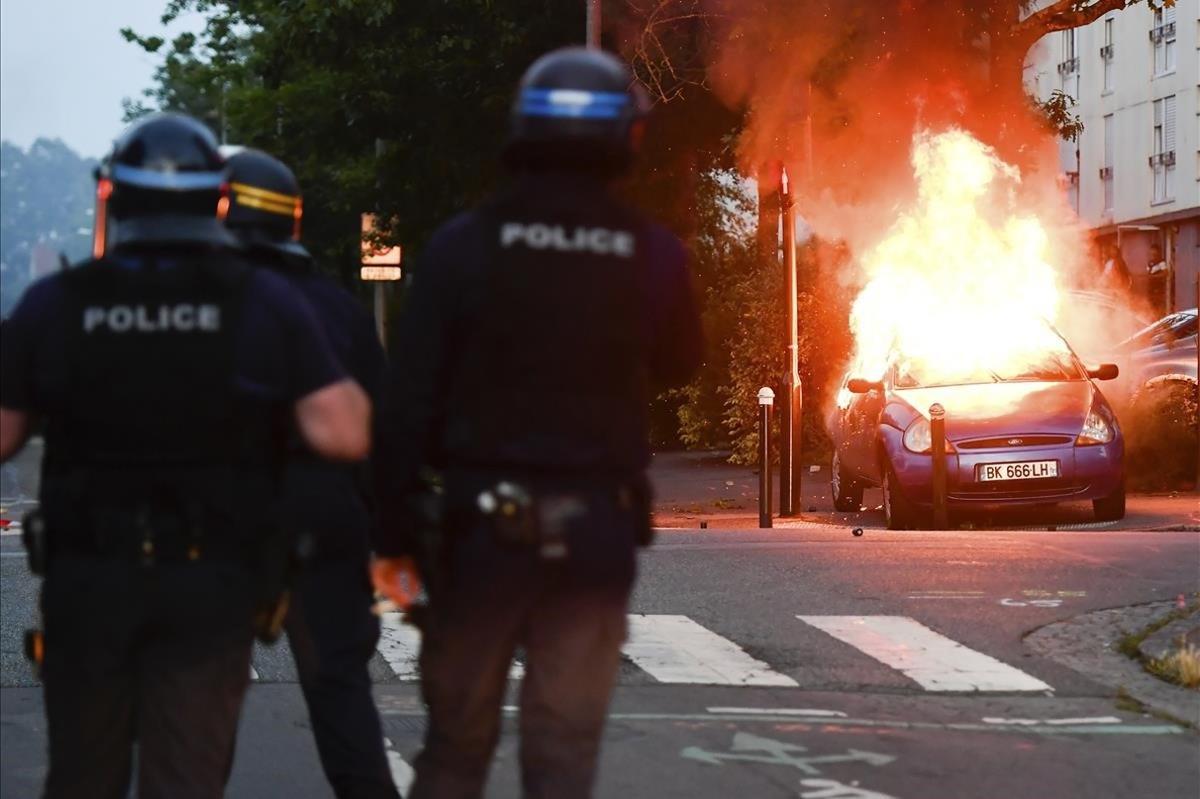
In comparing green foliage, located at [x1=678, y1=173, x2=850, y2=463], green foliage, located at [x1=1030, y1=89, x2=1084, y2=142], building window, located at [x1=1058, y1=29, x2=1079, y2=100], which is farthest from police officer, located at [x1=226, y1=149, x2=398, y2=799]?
building window, located at [x1=1058, y1=29, x2=1079, y2=100]

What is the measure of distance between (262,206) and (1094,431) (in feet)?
37.4

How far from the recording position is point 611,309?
4102 millimetres

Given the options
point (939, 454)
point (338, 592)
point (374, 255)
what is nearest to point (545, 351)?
A: point (338, 592)

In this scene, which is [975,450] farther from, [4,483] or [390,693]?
[4,483]

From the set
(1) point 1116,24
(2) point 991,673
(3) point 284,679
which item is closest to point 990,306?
(2) point 991,673

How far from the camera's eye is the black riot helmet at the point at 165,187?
13.3ft

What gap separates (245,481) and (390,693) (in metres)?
4.45

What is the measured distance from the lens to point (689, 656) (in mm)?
9242

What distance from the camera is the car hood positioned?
15922 mm

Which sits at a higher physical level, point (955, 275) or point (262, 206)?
point (955, 275)

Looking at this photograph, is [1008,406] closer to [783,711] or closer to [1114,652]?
[1114,652]

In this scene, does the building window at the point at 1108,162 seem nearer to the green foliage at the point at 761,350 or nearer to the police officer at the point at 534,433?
the green foliage at the point at 761,350

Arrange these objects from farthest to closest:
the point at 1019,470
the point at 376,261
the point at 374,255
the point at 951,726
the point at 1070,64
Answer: the point at 1070,64 < the point at 374,255 < the point at 376,261 < the point at 1019,470 < the point at 951,726

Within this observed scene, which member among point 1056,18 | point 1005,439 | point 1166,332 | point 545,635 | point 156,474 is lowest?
point 545,635
